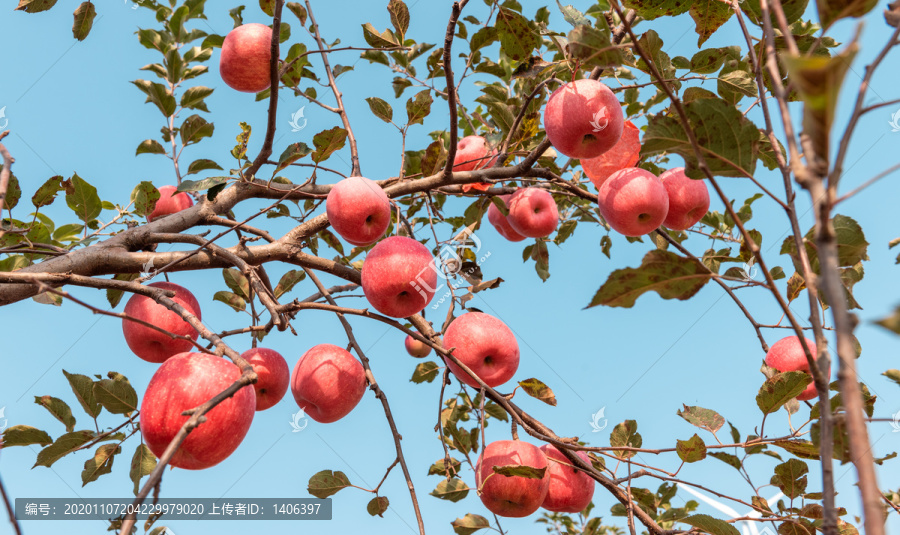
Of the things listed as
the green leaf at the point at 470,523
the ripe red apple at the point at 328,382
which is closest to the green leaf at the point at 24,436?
the ripe red apple at the point at 328,382

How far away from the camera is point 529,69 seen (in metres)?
1.99

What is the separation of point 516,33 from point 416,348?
1.91m

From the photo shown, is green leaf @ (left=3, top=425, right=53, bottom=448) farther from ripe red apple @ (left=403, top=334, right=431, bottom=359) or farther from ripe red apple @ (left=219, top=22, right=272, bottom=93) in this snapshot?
ripe red apple @ (left=403, top=334, right=431, bottom=359)

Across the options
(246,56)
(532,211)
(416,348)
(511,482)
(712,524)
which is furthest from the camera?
(416,348)

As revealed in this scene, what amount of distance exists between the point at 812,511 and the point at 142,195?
2.69 m

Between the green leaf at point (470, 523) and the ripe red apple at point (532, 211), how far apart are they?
131 centimetres

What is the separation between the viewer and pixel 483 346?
80.3 inches

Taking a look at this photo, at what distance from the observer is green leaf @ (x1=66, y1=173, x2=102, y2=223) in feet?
7.41

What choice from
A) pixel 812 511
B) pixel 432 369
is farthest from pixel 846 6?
pixel 432 369

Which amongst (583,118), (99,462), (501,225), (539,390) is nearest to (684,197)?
(583,118)

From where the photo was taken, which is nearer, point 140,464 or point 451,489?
point 140,464

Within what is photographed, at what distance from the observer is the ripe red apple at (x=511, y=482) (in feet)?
6.71

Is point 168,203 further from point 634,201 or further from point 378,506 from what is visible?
point 634,201

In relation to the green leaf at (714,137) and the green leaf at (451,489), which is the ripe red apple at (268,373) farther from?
the green leaf at (714,137)
